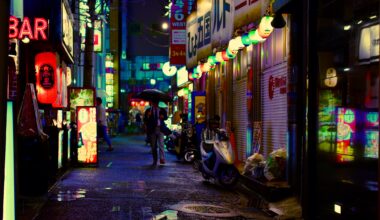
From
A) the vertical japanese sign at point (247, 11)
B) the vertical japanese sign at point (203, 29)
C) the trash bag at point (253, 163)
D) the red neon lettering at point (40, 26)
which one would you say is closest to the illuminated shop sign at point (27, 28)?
the red neon lettering at point (40, 26)

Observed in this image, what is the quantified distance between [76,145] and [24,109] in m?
6.96

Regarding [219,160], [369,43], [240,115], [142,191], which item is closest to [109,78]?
[240,115]

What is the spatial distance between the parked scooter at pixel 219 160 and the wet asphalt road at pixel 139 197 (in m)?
0.30

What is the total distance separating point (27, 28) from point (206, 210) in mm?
7002

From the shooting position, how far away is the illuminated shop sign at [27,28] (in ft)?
42.3

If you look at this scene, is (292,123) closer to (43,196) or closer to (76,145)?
(43,196)

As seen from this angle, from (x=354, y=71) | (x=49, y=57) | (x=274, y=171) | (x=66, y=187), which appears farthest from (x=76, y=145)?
(x=354, y=71)

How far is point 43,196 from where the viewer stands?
10.7 meters

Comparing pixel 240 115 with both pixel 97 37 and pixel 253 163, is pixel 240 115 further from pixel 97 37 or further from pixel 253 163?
pixel 97 37

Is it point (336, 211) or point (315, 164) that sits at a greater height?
point (315, 164)

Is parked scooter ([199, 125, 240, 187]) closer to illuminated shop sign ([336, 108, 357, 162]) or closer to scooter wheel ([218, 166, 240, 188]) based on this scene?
scooter wheel ([218, 166, 240, 188])

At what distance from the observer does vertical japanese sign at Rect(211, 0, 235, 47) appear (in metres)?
15.6

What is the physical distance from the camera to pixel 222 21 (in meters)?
16.5

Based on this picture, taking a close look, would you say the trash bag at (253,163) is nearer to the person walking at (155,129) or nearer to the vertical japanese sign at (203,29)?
the person walking at (155,129)
